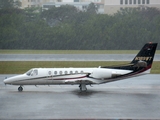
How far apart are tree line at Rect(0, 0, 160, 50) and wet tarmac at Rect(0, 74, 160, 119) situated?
158ft

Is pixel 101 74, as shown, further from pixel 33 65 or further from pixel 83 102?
pixel 33 65

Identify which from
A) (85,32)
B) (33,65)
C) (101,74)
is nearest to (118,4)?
(85,32)

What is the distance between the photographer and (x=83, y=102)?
2631cm

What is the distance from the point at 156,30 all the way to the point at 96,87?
54.1 metres

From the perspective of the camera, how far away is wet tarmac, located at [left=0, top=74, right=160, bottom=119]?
22.5 m

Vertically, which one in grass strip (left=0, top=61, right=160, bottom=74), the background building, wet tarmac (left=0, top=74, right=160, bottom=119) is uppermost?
the background building

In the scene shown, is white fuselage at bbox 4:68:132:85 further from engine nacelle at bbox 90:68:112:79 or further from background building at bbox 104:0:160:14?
background building at bbox 104:0:160:14

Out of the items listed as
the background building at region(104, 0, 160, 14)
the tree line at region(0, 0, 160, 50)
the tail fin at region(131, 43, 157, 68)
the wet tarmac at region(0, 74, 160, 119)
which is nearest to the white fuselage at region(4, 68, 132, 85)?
the wet tarmac at region(0, 74, 160, 119)

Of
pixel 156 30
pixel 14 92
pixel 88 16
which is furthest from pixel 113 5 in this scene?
pixel 14 92

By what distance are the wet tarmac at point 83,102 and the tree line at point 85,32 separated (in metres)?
48.1

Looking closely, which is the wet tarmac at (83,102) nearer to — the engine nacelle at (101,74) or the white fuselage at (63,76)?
the white fuselage at (63,76)

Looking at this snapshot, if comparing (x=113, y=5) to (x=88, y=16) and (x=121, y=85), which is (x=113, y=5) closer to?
(x=88, y=16)

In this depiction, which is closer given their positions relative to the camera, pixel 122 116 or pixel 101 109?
pixel 122 116

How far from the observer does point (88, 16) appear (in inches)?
3716
